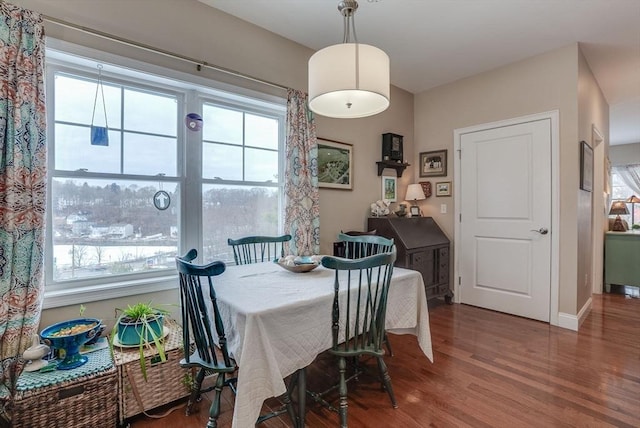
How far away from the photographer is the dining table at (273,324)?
50.8 inches

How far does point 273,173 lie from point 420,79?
228 cm

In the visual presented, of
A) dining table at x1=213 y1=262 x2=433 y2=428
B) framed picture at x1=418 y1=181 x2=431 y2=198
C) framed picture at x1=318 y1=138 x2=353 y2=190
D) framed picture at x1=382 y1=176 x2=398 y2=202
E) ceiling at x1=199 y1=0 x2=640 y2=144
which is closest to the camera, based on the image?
dining table at x1=213 y1=262 x2=433 y2=428

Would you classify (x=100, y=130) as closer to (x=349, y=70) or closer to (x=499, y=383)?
(x=349, y=70)

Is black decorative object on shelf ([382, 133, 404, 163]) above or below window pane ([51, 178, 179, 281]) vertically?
above

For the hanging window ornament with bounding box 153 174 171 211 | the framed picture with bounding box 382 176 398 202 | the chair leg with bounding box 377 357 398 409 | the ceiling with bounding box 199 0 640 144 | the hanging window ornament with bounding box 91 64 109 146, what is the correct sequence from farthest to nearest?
the framed picture with bounding box 382 176 398 202
the ceiling with bounding box 199 0 640 144
the hanging window ornament with bounding box 153 174 171 211
the hanging window ornament with bounding box 91 64 109 146
the chair leg with bounding box 377 357 398 409

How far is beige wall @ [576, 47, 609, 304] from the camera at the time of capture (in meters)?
3.12

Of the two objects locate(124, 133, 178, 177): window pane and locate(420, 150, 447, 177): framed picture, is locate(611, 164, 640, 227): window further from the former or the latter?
locate(124, 133, 178, 177): window pane

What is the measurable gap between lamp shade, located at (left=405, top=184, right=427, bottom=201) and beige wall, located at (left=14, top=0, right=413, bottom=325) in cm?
38

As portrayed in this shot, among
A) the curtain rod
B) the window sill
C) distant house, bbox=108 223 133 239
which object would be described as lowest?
the window sill

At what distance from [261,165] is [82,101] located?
138cm

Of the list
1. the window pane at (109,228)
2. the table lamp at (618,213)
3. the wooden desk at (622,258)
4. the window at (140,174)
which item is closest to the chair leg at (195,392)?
the window at (140,174)

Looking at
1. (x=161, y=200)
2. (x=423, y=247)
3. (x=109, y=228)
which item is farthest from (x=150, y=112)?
(x=423, y=247)

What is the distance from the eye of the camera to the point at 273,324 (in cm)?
137

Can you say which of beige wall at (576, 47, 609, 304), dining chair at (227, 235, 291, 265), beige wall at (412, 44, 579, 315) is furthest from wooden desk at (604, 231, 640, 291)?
dining chair at (227, 235, 291, 265)
